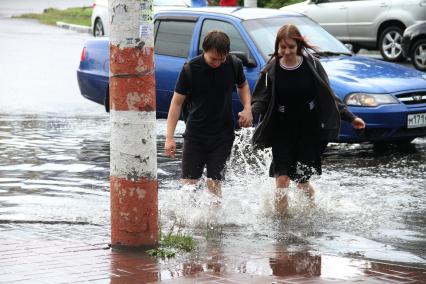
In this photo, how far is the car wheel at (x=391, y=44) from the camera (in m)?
22.7

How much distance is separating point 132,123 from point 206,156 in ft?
5.85

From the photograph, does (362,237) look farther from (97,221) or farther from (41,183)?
(41,183)

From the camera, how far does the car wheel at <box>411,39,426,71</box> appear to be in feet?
67.5

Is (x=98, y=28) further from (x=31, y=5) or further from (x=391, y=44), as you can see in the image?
(x=31, y=5)

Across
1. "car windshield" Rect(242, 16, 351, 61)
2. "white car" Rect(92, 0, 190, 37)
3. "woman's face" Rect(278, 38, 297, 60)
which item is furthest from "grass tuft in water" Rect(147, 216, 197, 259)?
"white car" Rect(92, 0, 190, 37)

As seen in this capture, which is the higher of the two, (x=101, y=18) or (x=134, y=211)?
(x=101, y=18)

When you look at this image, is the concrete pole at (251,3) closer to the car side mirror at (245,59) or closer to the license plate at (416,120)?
the car side mirror at (245,59)

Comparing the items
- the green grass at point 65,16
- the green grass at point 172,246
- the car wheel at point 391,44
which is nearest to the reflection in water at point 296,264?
the green grass at point 172,246

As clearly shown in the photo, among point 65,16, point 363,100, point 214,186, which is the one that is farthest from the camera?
point 65,16

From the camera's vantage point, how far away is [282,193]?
907cm

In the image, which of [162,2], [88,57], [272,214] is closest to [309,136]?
[272,214]

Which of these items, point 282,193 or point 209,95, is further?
point 282,193

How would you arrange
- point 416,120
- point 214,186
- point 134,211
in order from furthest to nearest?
point 416,120
point 214,186
point 134,211

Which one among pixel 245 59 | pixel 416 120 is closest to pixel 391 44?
pixel 416 120
